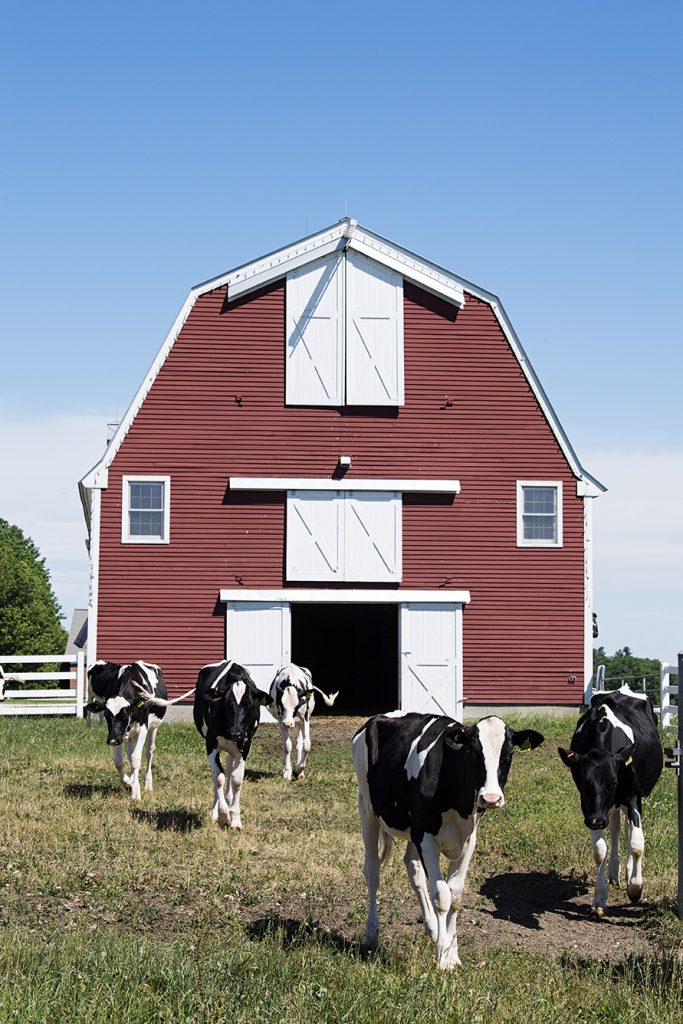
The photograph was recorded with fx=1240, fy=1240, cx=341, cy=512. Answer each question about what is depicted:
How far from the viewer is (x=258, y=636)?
89.1ft

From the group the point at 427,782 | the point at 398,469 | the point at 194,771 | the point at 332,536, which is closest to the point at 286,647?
the point at 332,536

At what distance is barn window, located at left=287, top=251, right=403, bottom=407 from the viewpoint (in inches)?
1094

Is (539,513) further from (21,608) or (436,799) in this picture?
(21,608)

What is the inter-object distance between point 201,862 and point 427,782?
13.4 feet

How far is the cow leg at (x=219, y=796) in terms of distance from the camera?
543 inches

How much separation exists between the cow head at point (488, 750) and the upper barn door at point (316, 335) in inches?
763

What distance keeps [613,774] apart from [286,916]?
3.11m

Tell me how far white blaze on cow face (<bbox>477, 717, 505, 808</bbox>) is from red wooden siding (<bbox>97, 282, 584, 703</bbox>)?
748 inches

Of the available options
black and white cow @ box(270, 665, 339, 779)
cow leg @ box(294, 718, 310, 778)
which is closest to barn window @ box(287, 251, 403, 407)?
black and white cow @ box(270, 665, 339, 779)

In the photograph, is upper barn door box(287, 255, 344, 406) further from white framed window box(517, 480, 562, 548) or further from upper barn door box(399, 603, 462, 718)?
upper barn door box(399, 603, 462, 718)

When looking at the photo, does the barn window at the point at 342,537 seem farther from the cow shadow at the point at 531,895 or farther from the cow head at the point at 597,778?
the cow head at the point at 597,778

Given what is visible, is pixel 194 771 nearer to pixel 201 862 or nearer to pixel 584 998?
pixel 201 862

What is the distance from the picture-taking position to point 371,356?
27922 mm

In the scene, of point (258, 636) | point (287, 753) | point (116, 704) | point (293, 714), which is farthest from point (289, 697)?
point (258, 636)
